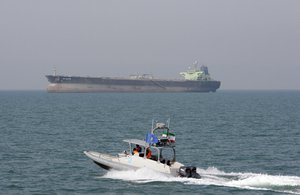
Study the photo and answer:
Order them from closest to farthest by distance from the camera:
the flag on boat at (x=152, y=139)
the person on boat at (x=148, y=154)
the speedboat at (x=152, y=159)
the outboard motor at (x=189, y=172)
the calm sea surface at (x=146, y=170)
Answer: the calm sea surface at (x=146, y=170) → the outboard motor at (x=189, y=172) → the speedboat at (x=152, y=159) → the flag on boat at (x=152, y=139) → the person on boat at (x=148, y=154)

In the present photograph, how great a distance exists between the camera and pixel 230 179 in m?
27.2

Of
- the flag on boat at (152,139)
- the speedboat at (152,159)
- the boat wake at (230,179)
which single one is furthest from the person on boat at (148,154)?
the boat wake at (230,179)

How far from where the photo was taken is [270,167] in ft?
105

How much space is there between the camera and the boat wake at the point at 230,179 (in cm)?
2489

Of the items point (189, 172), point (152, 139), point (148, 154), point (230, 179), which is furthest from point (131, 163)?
point (230, 179)

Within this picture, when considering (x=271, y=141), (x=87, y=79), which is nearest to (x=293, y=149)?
(x=271, y=141)

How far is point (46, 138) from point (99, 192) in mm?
24023

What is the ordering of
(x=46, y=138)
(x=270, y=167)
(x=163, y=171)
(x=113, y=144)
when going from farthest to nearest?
1. (x=46, y=138)
2. (x=113, y=144)
3. (x=270, y=167)
4. (x=163, y=171)

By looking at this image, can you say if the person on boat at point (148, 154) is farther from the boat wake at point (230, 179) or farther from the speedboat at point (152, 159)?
the boat wake at point (230, 179)

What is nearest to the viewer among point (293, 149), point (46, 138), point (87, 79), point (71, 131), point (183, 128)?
point (293, 149)

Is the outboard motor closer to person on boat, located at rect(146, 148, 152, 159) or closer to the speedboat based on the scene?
the speedboat

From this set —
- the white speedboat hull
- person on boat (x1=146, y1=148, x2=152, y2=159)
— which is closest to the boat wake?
the white speedboat hull

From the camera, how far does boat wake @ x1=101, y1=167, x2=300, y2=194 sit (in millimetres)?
24891

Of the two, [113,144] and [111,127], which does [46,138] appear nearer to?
[113,144]
